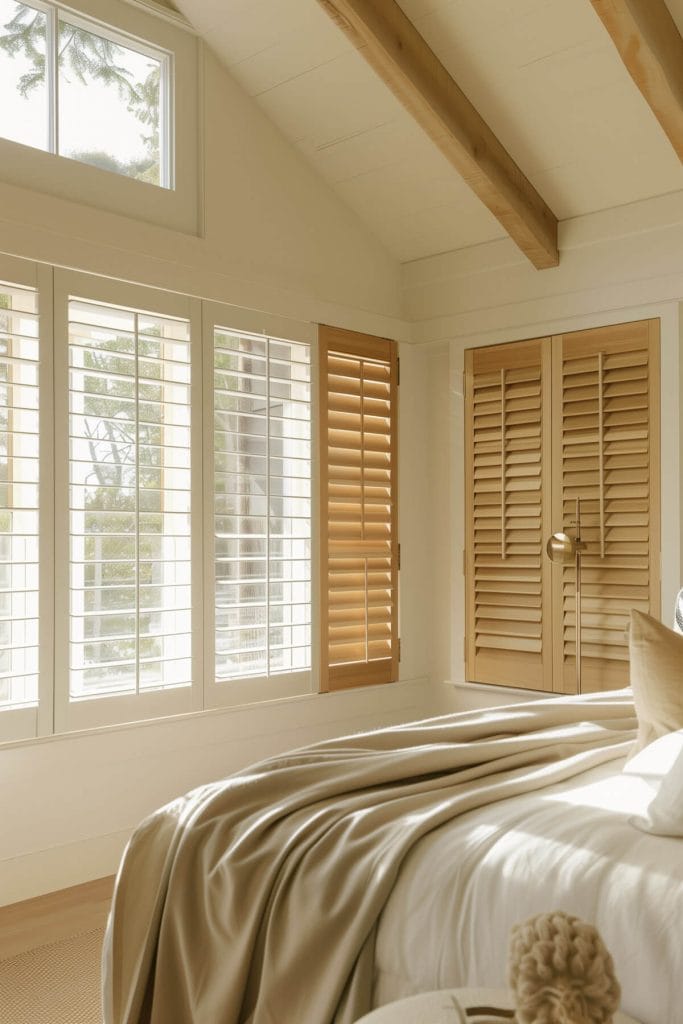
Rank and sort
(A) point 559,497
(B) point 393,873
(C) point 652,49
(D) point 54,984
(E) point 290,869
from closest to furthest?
(B) point 393,873 < (E) point 290,869 < (D) point 54,984 < (C) point 652,49 < (A) point 559,497

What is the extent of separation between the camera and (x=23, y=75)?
3150mm

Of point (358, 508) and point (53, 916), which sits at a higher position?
point (358, 508)

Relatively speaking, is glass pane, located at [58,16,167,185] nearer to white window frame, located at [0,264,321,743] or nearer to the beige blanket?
white window frame, located at [0,264,321,743]

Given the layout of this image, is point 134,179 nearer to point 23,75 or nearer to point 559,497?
point 23,75

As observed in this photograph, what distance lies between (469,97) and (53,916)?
3.12 m

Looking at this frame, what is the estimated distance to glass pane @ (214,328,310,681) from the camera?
12.0 feet

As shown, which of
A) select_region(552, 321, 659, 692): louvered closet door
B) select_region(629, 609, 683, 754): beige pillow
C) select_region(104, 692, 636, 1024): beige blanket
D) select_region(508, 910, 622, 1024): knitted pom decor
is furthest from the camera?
select_region(552, 321, 659, 692): louvered closet door

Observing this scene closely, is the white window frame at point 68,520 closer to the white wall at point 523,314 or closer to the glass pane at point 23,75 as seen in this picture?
the glass pane at point 23,75

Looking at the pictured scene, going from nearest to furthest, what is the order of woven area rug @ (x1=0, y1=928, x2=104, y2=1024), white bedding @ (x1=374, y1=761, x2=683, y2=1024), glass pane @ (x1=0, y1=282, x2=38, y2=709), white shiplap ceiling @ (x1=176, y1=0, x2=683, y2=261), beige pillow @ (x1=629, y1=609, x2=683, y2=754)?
white bedding @ (x1=374, y1=761, x2=683, y2=1024) → beige pillow @ (x1=629, y1=609, x2=683, y2=754) → woven area rug @ (x1=0, y1=928, x2=104, y2=1024) → glass pane @ (x1=0, y1=282, x2=38, y2=709) → white shiplap ceiling @ (x1=176, y1=0, x2=683, y2=261)

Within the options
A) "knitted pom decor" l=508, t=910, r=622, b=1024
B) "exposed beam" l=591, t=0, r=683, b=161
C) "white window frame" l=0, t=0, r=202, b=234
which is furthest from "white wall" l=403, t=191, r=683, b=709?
"knitted pom decor" l=508, t=910, r=622, b=1024

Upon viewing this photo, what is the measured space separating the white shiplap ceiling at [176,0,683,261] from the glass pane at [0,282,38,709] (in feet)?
4.48

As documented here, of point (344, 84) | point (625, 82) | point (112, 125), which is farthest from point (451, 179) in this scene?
point (112, 125)

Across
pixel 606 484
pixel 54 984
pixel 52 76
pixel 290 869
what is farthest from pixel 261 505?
pixel 290 869

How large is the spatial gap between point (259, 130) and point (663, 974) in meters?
3.45
